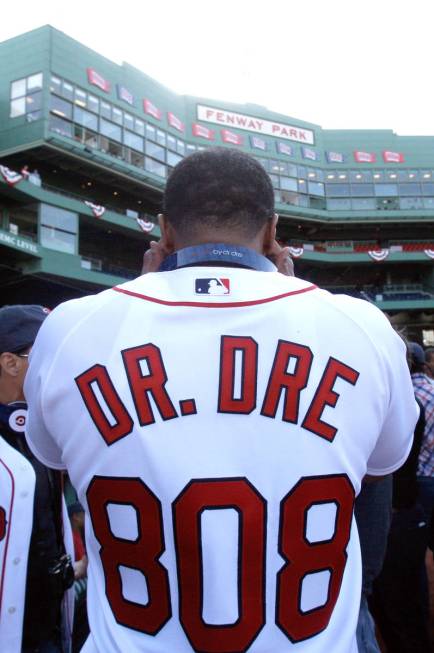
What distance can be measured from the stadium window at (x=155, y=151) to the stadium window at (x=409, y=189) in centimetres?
1894

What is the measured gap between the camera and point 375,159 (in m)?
37.9

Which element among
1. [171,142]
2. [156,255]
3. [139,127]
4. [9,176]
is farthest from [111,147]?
[156,255]

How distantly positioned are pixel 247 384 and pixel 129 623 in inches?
22.3

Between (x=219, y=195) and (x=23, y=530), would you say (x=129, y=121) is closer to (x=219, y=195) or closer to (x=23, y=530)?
(x=23, y=530)

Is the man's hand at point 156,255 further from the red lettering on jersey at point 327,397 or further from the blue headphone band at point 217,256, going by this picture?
the red lettering on jersey at point 327,397

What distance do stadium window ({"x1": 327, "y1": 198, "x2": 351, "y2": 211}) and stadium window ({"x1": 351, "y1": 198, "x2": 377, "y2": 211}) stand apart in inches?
14.9

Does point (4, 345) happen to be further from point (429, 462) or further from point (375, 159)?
point (375, 159)

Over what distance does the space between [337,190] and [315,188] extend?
6.24 ft

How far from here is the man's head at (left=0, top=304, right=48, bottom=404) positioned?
2.21m

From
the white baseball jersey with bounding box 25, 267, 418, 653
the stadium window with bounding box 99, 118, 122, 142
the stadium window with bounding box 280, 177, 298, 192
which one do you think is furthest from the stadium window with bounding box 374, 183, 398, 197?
the white baseball jersey with bounding box 25, 267, 418, 653

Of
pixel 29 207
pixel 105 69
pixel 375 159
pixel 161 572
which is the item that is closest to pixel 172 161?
pixel 105 69

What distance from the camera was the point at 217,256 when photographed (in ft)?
3.92

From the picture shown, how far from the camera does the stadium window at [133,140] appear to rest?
92.2ft

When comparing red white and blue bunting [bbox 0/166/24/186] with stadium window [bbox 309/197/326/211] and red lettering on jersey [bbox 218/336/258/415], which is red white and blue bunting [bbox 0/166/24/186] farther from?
stadium window [bbox 309/197/326/211]
